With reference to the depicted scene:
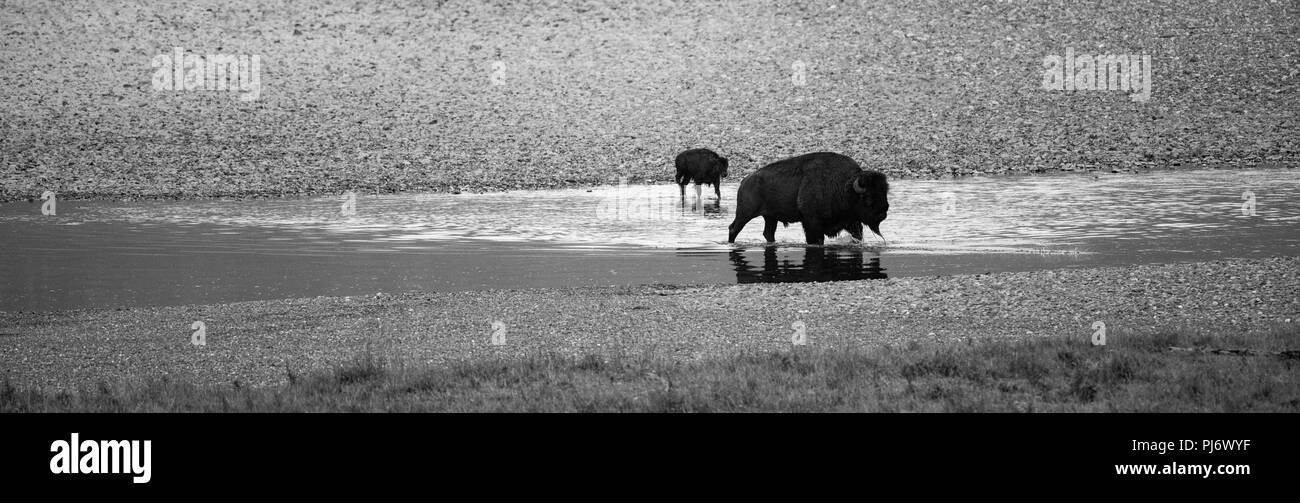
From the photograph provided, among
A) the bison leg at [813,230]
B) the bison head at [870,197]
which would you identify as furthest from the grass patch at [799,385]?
the bison leg at [813,230]

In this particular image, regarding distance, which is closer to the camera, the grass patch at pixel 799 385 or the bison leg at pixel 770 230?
the grass patch at pixel 799 385

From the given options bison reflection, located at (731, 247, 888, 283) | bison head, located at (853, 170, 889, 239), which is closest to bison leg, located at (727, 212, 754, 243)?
bison reflection, located at (731, 247, 888, 283)

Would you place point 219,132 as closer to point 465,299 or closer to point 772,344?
point 465,299

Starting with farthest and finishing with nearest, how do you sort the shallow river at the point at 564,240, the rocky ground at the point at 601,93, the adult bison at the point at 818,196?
the rocky ground at the point at 601,93
the adult bison at the point at 818,196
the shallow river at the point at 564,240

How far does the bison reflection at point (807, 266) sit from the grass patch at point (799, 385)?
6.74 m

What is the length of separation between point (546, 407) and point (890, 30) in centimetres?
5547

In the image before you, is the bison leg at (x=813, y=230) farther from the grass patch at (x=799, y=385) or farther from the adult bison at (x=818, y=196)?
the grass patch at (x=799, y=385)

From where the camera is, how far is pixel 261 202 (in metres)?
34.9

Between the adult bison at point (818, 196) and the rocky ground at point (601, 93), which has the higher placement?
the rocky ground at point (601, 93)

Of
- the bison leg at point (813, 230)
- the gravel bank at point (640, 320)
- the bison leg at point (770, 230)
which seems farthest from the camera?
the bison leg at point (770, 230)

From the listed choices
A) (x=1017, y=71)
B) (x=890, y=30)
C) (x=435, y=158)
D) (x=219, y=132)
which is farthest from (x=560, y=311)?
(x=890, y=30)

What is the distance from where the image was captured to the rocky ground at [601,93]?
4216 centimetres

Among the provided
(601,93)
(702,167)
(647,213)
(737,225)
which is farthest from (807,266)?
(601,93)

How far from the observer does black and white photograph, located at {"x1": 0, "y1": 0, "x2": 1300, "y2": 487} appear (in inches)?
419
